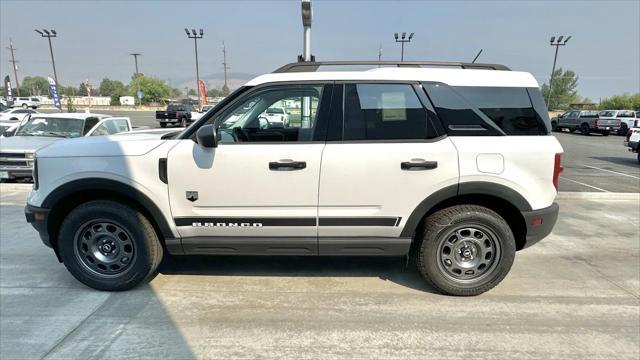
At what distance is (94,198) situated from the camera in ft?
12.1

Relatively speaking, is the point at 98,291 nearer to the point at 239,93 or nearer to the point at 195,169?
the point at 195,169

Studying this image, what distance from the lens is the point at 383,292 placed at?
376 cm

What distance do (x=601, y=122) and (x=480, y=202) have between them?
31012mm

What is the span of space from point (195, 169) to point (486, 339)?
2701 mm

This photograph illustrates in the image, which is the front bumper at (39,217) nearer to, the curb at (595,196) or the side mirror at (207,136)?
the side mirror at (207,136)

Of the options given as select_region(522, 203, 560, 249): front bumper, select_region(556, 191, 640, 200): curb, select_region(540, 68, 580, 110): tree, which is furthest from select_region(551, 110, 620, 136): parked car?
select_region(540, 68, 580, 110): tree

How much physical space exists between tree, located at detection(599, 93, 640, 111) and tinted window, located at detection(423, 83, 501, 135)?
199 ft

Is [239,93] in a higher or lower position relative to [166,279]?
higher

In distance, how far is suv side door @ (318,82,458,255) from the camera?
340 centimetres

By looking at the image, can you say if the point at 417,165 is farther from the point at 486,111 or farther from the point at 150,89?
the point at 150,89

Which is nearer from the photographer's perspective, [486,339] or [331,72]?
[486,339]

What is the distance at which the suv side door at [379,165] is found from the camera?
3400 mm

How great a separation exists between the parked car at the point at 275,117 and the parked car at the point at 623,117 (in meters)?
32.3

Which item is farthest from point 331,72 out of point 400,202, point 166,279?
point 166,279
